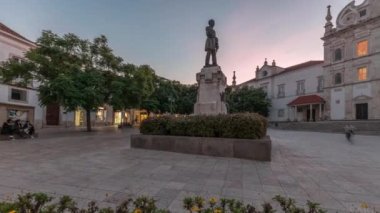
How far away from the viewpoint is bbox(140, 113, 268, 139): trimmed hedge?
8039 mm

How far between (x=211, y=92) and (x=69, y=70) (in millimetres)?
11680

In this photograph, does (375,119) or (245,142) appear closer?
(245,142)

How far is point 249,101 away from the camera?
41.8m

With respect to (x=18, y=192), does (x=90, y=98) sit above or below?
above

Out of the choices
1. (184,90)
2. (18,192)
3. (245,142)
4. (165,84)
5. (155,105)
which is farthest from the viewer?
(184,90)

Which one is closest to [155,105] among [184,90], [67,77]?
[184,90]

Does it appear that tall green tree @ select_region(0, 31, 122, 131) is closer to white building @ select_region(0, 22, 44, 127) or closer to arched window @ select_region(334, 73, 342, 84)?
white building @ select_region(0, 22, 44, 127)

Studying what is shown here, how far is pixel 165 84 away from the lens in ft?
125

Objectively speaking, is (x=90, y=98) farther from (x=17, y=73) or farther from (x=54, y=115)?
(x=54, y=115)

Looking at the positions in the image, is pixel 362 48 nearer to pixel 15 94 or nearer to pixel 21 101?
pixel 21 101

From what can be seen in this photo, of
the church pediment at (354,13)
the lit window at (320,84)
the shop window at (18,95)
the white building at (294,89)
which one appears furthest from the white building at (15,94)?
the church pediment at (354,13)

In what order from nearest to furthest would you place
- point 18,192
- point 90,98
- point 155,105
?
point 18,192, point 90,98, point 155,105

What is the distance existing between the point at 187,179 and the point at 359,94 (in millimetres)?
32207

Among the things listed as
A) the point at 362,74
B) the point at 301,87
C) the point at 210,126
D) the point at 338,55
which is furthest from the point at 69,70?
the point at 301,87
